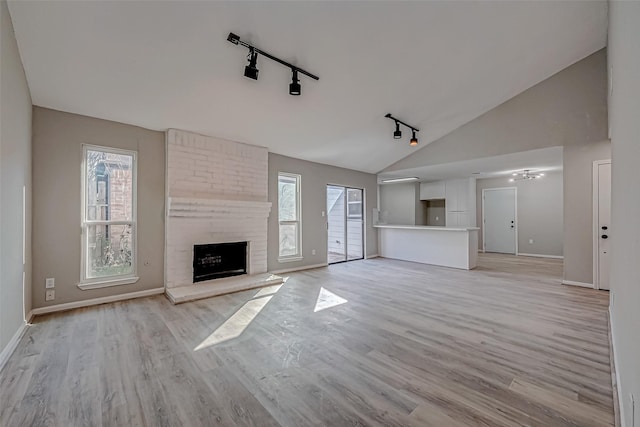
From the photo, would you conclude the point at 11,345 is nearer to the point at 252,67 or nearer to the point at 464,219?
the point at 252,67

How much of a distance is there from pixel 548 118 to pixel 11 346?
24.9 ft

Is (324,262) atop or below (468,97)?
below

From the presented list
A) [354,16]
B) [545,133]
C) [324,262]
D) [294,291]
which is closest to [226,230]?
[294,291]

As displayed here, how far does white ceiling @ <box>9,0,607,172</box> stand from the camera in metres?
2.52

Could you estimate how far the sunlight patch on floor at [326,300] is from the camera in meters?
3.59

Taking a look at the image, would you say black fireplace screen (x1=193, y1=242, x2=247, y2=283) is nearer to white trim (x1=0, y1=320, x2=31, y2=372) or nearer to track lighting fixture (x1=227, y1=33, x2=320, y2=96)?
white trim (x1=0, y1=320, x2=31, y2=372)

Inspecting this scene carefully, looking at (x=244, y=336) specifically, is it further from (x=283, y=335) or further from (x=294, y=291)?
(x=294, y=291)

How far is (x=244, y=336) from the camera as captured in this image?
8.99 feet

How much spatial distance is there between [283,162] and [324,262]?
8.21 ft

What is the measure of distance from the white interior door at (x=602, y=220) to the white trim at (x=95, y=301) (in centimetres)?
691

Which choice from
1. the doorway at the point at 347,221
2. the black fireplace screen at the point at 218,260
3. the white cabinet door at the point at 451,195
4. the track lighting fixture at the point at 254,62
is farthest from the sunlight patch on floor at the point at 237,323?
the white cabinet door at the point at 451,195

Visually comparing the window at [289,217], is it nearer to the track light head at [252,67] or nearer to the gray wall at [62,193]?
the gray wall at [62,193]

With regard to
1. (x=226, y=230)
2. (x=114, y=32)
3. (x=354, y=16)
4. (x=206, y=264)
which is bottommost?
(x=206, y=264)

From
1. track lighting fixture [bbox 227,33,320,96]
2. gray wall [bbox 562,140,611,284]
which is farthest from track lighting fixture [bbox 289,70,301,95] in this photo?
gray wall [bbox 562,140,611,284]
